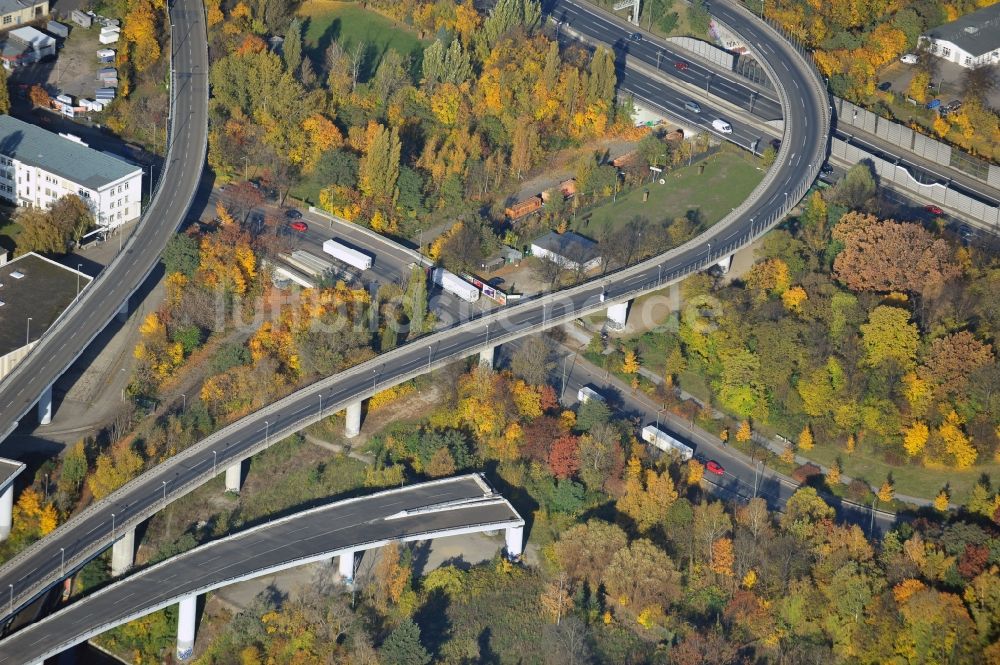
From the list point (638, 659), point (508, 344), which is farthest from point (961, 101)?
point (638, 659)

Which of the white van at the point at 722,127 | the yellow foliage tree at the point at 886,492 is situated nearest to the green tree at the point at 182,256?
the white van at the point at 722,127

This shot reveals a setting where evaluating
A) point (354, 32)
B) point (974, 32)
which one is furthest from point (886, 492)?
point (354, 32)

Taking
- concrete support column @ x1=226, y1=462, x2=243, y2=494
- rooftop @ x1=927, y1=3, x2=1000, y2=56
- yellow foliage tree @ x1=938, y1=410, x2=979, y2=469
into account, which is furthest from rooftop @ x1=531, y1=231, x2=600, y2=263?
rooftop @ x1=927, y1=3, x2=1000, y2=56

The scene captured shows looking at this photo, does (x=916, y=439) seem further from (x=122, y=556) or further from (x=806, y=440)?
(x=122, y=556)

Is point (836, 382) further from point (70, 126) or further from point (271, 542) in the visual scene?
point (70, 126)

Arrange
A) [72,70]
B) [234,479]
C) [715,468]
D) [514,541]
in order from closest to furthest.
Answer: [514,541] → [234,479] → [715,468] → [72,70]

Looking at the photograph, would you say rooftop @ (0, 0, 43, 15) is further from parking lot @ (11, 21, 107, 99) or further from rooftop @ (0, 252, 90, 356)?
rooftop @ (0, 252, 90, 356)
